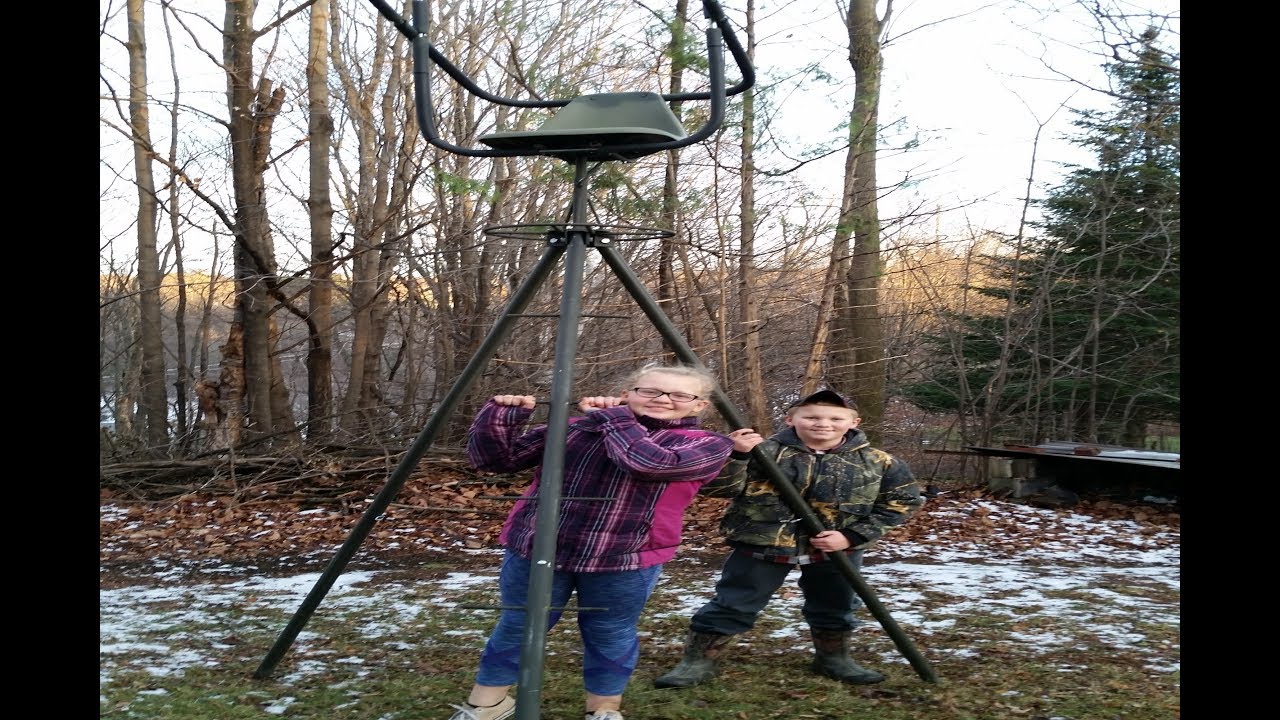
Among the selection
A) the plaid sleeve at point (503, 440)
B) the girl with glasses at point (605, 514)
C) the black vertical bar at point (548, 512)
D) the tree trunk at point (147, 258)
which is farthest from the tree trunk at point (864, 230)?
the tree trunk at point (147, 258)

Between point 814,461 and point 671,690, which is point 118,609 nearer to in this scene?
point 671,690

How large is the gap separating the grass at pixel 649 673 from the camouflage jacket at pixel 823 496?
53 centimetres

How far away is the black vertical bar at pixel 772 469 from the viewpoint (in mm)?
3205

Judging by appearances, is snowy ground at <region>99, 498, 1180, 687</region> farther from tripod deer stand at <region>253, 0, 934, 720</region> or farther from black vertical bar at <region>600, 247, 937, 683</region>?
tripod deer stand at <region>253, 0, 934, 720</region>

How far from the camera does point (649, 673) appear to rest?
13.0ft

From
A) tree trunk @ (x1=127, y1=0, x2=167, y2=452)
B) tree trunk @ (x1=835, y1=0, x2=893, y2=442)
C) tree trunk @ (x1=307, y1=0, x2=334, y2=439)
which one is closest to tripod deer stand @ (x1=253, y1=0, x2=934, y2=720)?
tree trunk @ (x1=835, y1=0, x2=893, y2=442)

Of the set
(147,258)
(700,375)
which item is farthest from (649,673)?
(147,258)

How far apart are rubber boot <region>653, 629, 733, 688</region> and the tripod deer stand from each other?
2.02ft

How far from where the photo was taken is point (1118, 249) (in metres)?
10.4

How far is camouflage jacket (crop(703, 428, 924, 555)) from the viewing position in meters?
3.75

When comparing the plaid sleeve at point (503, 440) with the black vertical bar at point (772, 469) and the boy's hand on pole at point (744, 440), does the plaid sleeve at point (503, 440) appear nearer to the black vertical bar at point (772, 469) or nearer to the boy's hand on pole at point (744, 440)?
the black vertical bar at point (772, 469)

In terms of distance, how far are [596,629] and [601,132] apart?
1.43 meters
